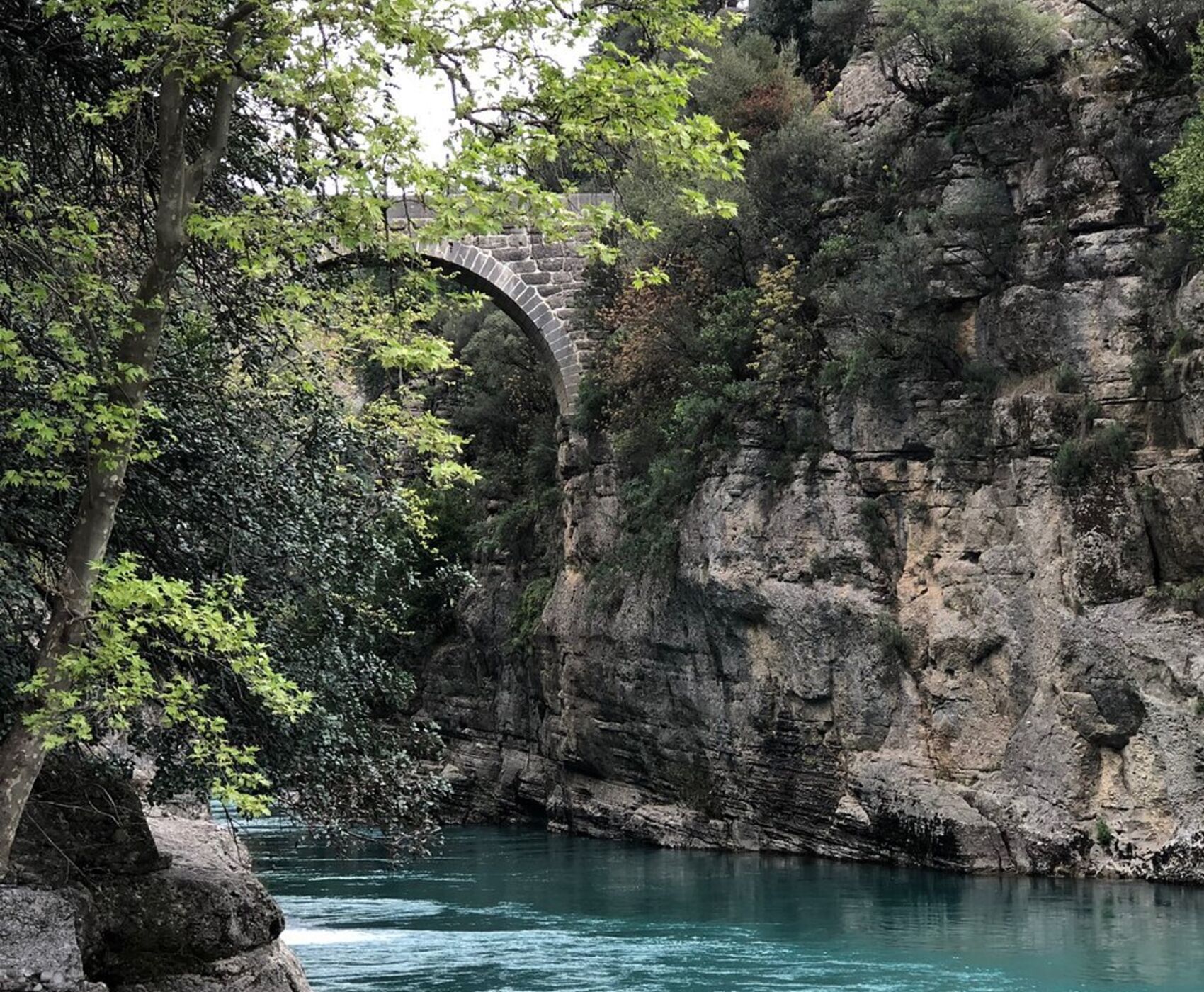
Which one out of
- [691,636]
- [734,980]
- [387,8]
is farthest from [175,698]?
[691,636]

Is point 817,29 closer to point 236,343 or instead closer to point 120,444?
point 236,343

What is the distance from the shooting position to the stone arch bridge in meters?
30.8

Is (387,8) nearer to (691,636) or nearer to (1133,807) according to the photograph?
(1133,807)

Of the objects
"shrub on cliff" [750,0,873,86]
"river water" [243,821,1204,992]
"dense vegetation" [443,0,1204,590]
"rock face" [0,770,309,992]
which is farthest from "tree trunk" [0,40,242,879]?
"shrub on cliff" [750,0,873,86]

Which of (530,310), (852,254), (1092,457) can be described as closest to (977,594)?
(1092,457)

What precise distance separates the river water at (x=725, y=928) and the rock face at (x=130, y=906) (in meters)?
3.48

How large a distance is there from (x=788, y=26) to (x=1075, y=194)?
1125 cm

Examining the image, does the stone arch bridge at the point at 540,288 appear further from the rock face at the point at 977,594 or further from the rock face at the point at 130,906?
the rock face at the point at 130,906

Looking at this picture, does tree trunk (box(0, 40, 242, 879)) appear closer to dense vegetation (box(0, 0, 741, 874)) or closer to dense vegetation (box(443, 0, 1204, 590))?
dense vegetation (box(0, 0, 741, 874))

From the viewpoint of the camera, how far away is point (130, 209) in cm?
1063

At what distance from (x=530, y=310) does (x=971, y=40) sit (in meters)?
10.7

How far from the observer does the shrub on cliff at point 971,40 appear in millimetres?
22500

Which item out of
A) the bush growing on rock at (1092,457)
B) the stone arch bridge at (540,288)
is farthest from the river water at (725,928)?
the stone arch bridge at (540,288)

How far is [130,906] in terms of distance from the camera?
10.5 m
